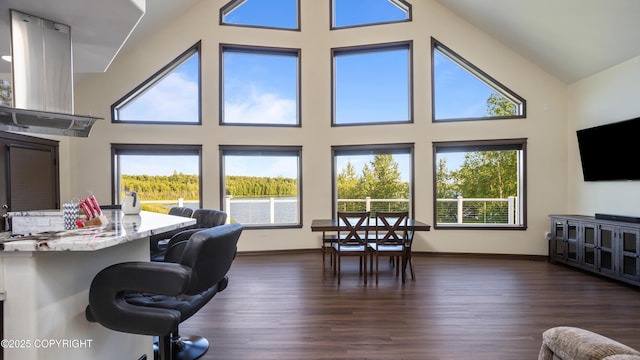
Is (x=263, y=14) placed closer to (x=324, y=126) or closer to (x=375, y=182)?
(x=324, y=126)

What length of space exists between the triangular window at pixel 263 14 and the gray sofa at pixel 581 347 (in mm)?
5792

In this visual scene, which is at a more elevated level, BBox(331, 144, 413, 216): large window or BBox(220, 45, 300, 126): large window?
BBox(220, 45, 300, 126): large window

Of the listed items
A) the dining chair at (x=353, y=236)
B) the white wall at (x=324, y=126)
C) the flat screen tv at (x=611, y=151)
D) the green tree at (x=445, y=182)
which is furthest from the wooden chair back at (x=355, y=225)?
the flat screen tv at (x=611, y=151)

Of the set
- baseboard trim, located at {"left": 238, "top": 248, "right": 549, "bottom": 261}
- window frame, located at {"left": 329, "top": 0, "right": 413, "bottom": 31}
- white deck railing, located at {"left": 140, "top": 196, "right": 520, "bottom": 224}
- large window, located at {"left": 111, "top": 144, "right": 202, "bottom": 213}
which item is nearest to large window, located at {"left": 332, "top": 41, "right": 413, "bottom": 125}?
window frame, located at {"left": 329, "top": 0, "right": 413, "bottom": 31}

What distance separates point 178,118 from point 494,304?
5469mm

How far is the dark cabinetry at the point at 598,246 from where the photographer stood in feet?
11.9

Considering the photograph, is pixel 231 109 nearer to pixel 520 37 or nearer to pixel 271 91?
pixel 271 91

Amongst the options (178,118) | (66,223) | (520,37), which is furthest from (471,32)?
(66,223)

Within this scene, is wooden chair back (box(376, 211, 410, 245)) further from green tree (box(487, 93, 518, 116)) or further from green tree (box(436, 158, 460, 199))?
green tree (box(487, 93, 518, 116))

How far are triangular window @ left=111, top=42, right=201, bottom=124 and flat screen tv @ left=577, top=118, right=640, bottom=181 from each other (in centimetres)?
631

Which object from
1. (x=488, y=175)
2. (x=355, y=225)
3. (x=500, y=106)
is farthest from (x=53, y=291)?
(x=500, y=106)

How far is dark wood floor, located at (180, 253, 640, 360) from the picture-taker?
2328 millimetres

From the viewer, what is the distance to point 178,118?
5.38 m

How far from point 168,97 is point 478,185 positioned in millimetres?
5812
